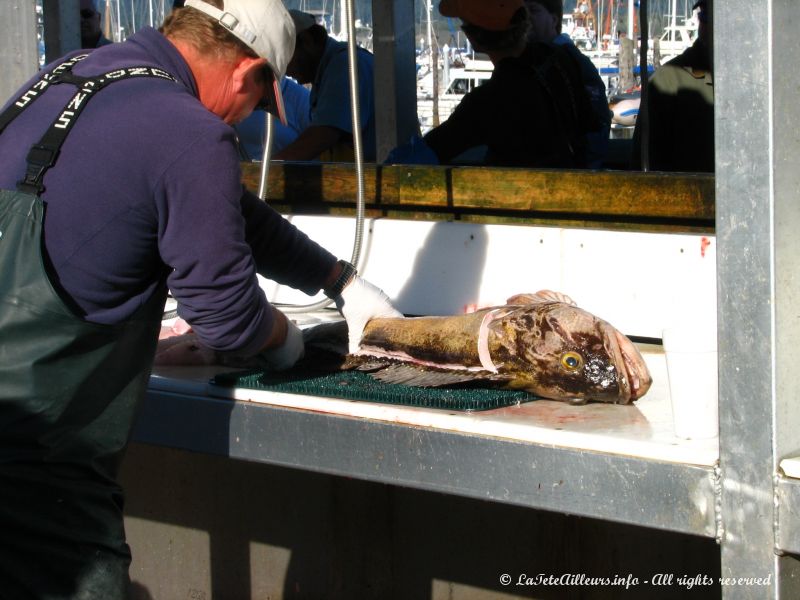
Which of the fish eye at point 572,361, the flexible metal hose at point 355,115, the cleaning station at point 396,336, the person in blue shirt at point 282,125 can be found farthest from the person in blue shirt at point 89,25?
the fish eye at point 572,361

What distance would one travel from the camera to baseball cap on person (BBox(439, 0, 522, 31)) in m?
4.92

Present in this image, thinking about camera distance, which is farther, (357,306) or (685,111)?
(685,111)

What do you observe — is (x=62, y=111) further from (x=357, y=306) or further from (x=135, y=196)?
(x=357, y=306)

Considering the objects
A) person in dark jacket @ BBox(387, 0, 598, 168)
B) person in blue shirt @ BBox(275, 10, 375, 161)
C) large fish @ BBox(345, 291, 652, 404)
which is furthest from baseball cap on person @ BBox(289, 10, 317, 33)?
large fish @ BBox(345, 291, 652, 404)

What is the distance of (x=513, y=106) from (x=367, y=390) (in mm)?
2117

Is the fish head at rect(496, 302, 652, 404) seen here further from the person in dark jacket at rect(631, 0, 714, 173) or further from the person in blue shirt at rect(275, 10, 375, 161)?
the person in dark jacket at rect(631, 0, 714, 173)

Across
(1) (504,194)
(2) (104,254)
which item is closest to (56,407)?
(2) (104,254)

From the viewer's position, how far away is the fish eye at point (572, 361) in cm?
292

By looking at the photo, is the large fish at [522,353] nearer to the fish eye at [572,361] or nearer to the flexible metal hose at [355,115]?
the fish eye at [572,361]

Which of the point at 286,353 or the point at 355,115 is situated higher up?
the point at 355,115

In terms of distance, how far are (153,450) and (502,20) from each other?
8.23 feet

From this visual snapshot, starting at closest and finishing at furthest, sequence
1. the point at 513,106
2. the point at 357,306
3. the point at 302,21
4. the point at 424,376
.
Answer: the point at 424,376, the point at 357,306, the point at 513,106, the point at 302,21

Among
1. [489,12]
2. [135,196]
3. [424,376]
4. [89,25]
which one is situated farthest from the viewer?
[89,25]

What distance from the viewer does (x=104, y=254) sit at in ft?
8.25
